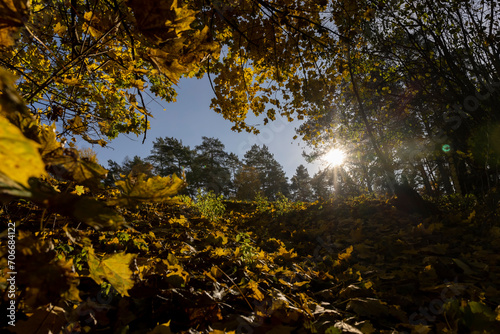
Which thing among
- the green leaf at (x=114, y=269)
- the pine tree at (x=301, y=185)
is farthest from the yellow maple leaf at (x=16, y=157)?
the pine tree at (x=301, y=185)

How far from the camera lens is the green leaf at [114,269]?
2.02 ft

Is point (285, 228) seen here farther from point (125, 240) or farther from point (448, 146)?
point (448, 146)

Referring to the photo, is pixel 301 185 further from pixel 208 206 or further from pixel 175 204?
pixel 175 204

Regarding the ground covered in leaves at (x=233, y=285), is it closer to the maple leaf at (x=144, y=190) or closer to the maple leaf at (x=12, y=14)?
the maple leaf at (x=144, y=190)

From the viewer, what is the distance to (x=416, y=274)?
2238 mm

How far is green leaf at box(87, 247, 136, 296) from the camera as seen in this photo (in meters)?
0.62

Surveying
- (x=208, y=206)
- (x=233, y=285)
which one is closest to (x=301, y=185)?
(x=208, y=206)

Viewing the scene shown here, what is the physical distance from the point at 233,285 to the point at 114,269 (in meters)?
1.02

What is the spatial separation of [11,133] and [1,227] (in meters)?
2.04

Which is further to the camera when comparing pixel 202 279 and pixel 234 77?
pixel 234 77

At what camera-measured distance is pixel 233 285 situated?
1.49 metres

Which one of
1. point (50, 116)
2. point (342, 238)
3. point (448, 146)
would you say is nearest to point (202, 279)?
point (50, 116)

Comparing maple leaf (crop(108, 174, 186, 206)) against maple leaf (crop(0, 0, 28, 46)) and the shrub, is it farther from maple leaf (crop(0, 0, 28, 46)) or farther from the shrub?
the shrub

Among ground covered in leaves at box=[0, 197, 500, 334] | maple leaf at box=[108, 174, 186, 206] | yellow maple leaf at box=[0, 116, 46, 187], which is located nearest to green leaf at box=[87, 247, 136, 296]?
ground covered in leaves at box=[0, 197, 500, 334]
